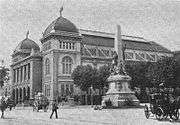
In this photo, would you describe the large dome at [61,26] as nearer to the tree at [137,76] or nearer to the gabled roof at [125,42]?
the gabled roof at [125,42]

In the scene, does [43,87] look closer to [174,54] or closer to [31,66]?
[31,66]

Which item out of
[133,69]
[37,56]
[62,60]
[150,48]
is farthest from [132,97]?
[150,48]

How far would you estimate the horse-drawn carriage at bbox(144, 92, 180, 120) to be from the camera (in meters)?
21.7

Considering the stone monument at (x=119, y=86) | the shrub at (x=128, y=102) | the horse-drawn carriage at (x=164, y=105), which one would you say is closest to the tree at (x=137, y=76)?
the stone monument at (x=119, y=86)

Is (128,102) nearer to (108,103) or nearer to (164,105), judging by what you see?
(108,103)

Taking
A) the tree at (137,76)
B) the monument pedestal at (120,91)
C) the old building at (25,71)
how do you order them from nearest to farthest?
the monument pedestal at (120,91) < the tree at (137,76) < the old building at (25,71)

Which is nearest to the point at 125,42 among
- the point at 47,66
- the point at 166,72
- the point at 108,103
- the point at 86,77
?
the point at 47,66

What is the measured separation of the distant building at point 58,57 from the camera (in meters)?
73.0

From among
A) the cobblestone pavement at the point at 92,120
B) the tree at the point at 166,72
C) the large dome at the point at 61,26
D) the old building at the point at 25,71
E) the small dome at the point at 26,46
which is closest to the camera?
the cobblestone pavement at the point at 92,120

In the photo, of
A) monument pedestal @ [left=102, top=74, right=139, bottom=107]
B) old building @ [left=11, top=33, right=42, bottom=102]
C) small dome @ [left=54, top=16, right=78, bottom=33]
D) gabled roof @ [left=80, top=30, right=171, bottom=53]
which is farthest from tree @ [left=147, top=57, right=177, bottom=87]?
old building @ [left=11, top=33, right=42, bottom=102]

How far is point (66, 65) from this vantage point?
74562mm

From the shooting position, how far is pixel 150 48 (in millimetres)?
97750

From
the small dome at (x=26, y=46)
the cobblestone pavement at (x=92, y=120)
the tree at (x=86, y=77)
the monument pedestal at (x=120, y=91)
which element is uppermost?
the small dome at (x=26, y=46)

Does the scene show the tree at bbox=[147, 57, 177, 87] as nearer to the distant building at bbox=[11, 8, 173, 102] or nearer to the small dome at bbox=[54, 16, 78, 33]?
the distant building at bbox=[11, 8, 173, 102]
